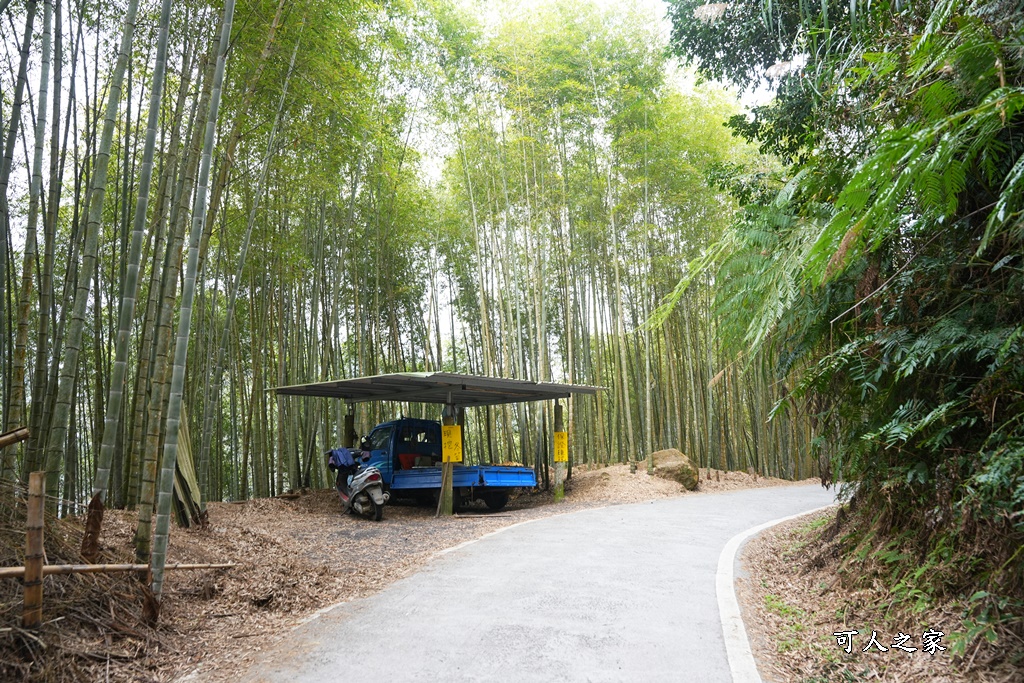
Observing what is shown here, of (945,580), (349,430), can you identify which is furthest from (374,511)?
(945,580)

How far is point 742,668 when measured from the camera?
306cm

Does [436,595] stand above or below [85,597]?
below

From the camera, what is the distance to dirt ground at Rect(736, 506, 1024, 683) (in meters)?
2.77

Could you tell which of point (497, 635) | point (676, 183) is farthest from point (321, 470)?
point (497, 635)

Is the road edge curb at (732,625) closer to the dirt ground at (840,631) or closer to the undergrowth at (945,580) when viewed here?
the dirt ground at (840,631)

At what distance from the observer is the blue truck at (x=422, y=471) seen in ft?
32.0

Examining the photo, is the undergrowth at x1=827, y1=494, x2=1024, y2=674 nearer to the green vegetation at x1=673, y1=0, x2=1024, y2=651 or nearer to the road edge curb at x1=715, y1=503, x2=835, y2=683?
the green vegetation at x1=673, y1=0, x2=1024, y2=651

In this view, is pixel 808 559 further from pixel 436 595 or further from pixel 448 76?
pixel 448 76

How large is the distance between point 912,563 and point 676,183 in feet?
32.0

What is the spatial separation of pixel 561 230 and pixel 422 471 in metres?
5.72

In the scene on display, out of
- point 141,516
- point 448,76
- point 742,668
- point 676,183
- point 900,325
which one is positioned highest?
point 448,76

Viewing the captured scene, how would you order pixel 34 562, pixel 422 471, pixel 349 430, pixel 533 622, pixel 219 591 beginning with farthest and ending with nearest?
pixel 349 430, pixel 422 471, pixel 219 591, pixel 533 622, pixel 34 562

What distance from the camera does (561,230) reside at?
1286 cm

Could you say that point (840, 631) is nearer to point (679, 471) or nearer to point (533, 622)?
point (533, 622)
